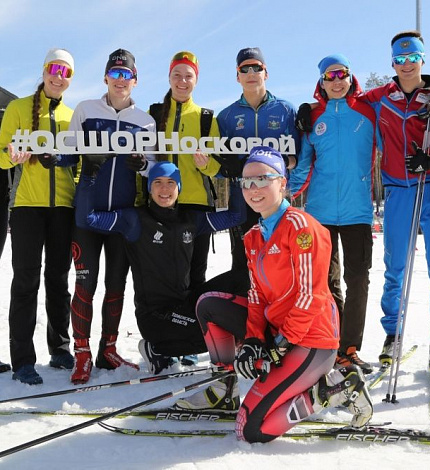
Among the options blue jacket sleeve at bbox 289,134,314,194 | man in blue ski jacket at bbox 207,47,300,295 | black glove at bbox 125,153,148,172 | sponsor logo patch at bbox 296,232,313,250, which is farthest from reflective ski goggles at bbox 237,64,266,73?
sponsor logo patch at bbox 296,232,313,250

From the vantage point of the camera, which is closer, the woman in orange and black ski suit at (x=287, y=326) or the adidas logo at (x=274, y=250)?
the woman in orange and black ski suit at (x=287, y=326)

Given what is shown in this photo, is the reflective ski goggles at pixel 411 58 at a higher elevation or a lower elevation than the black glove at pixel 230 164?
higher

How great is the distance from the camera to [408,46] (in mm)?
3969

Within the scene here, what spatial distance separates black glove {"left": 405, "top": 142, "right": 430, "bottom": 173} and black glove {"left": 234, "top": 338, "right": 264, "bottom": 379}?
190 cm

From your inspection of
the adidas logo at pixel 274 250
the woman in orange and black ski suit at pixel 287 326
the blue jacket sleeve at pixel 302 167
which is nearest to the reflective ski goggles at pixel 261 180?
the woman in orange and black ski suit at pixel 287 326

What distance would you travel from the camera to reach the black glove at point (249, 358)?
275 cm

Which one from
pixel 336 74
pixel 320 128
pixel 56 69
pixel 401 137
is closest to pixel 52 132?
pixel 56 69

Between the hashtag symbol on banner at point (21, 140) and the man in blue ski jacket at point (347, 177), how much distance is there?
2.29 m

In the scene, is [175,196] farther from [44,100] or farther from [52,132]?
[44,100]

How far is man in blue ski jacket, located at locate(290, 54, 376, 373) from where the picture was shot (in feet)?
13.0

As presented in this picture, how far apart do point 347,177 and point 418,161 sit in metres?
0.54

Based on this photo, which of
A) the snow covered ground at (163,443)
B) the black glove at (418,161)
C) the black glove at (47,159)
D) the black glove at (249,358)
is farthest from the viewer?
the black glove at (47,159)

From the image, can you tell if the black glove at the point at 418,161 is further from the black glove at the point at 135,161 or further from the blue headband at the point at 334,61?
the black glove at the point at 135,161

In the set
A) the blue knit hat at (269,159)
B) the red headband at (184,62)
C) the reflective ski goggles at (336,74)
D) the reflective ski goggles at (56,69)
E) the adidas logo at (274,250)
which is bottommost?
the adidas logo at (274,250)
